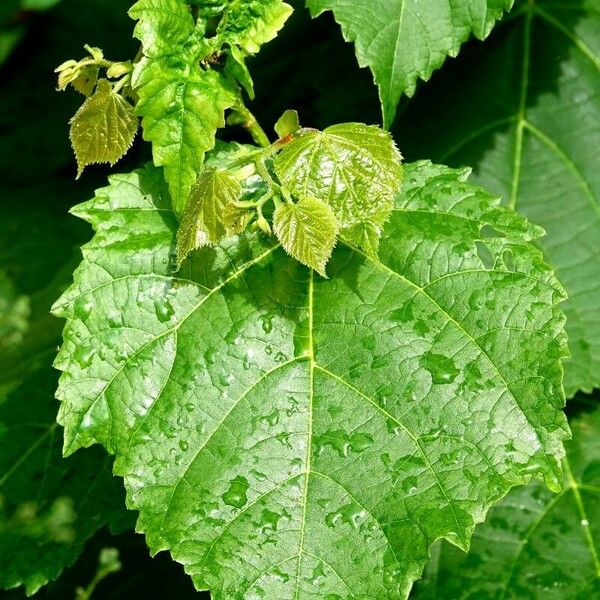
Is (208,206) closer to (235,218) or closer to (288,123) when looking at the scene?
(235,218)

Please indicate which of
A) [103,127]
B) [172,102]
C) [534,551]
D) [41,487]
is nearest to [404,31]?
[172,102]

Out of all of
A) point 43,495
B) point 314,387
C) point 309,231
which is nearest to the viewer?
point 309,231

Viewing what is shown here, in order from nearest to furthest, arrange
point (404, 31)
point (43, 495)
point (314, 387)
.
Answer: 1. point (314, 387)
2. point (404, 31)
3. point (43, 495)

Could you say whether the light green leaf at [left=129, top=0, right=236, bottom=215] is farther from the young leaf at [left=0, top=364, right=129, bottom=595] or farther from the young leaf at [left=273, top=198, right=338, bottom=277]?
the young leaf at [left=0, top=364, right=129, bottom=595]

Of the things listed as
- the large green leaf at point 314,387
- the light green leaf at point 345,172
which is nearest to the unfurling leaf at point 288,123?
the light green leaf at point 345,172

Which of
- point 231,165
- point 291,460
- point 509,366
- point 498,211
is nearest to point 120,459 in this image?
point 291,460

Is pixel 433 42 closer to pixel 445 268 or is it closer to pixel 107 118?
pixel 445 268

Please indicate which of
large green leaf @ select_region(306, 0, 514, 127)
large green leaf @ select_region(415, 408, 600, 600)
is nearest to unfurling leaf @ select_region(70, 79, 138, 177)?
large green leaf @ select_region(306, 0, 514, 127)
